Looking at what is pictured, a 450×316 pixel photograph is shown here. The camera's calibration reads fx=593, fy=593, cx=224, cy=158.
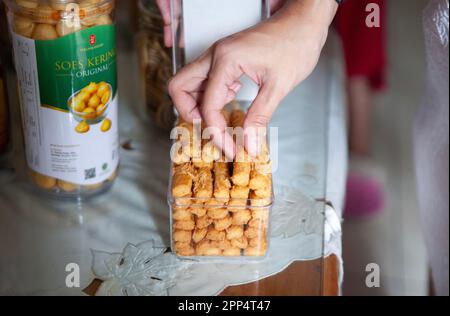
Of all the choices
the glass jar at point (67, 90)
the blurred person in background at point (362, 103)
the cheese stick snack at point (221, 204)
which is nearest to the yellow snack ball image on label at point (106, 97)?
the glass jar at point (67, 90)

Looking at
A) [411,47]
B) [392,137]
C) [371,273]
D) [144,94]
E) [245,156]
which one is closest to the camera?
[245,156]

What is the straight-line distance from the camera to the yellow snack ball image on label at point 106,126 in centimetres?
63

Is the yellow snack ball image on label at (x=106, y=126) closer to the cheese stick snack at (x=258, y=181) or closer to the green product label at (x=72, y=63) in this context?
the green product label at (x=72, y=63)

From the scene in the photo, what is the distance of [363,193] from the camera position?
1500 millimetres

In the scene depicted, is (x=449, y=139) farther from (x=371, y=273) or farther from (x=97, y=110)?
(x=97, y=110)

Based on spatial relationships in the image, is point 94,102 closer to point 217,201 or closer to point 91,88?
point 91,88

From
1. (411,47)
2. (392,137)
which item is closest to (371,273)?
(392,137)

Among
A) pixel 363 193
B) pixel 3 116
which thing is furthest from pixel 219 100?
pixel 363 193

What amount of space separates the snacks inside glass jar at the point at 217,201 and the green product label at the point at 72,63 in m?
0.11

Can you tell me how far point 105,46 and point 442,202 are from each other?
526mm

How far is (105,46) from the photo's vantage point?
60 cm

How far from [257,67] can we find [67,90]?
7.6 inches

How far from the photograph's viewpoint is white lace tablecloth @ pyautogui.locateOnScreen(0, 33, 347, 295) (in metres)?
0.59

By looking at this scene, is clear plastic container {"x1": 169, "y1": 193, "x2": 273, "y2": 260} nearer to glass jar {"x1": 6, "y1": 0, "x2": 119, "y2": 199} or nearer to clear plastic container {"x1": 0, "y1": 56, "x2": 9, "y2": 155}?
glass jar {"x1": 6, "y1": 0, "x2": 119, "y2": 199}
